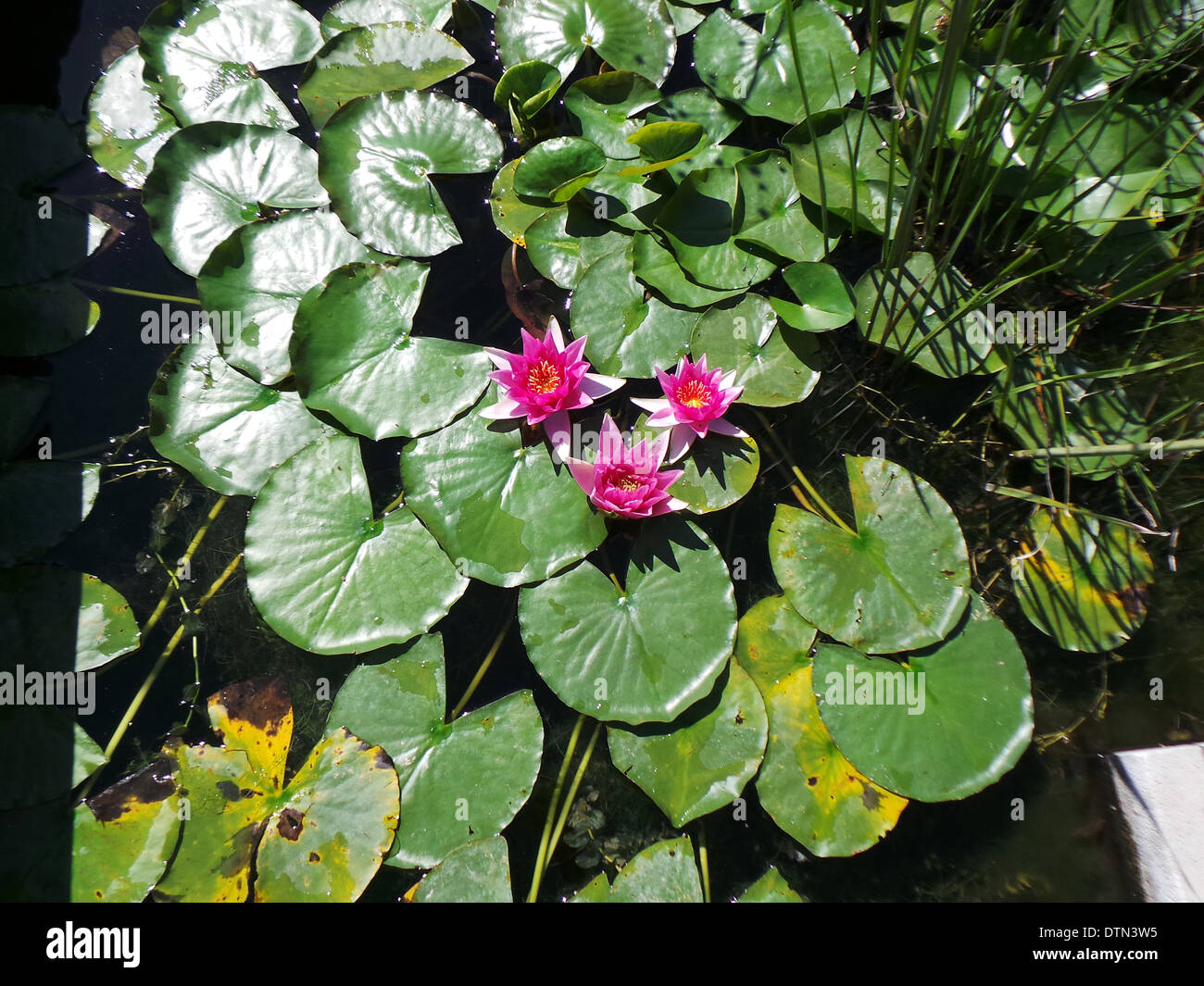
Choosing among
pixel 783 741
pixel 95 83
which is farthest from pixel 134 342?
pixel 783 741

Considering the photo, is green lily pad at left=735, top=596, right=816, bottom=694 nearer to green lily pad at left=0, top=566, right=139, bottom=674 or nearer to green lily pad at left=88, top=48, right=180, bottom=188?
green lily pad at left=0, top=566, right=139, bottom=674

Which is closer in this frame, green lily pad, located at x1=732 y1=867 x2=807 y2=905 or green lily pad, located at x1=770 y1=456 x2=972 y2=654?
green lily pad, located at x1=732 y1=867 x2=807 y2=905

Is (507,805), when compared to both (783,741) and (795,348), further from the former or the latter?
(795,348)

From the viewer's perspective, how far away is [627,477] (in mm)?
2623

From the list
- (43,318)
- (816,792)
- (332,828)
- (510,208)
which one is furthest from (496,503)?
(43,318)

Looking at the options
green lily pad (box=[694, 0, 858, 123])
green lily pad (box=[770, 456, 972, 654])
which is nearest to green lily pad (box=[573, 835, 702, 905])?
green lily pad (box=[770, 456, 972, 654])

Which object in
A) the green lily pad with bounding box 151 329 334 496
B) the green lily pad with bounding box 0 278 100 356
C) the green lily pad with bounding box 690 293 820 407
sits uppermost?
the green lily pad with bounding box 0 278 100 356

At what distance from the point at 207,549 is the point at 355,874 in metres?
1.56

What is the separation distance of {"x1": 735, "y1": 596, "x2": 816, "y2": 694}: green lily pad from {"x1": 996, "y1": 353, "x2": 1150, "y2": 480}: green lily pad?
52.4 inches

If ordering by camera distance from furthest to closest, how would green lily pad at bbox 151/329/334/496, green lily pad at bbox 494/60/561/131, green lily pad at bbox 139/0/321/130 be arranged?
green lily pad at bbox 139/0/321/130, green lily pad at bbox 494/60/561/131, green lily pad at bbox 151/329/334/496

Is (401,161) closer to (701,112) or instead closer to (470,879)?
(701,112)

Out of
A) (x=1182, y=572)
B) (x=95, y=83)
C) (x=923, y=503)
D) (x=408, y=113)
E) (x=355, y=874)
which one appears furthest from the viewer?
(x=95, y=83)

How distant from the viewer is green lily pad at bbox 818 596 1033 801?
7.66ft
